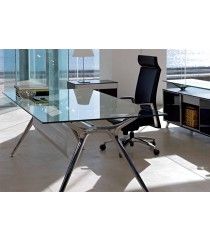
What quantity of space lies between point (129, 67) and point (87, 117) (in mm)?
5879

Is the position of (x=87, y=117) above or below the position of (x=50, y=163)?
above

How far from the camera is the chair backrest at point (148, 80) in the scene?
21.8 ft

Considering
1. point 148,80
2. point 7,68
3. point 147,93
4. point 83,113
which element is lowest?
point 83,113

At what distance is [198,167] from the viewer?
6156 mm

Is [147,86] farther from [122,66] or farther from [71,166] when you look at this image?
[122,66]

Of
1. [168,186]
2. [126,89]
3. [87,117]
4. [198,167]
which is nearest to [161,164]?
[198,167]

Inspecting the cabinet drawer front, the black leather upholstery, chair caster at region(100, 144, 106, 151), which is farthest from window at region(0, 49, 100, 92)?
the black leather upholstery

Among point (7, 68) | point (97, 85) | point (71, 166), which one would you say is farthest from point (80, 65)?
point (71, 166)

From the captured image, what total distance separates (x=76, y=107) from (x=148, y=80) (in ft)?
5.40

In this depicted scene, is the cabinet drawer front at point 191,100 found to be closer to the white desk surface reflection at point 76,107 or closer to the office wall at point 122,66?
the white desk surface reflection at point 76,107

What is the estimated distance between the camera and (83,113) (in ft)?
16.8

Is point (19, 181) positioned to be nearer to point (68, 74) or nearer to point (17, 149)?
point (17, 149)
